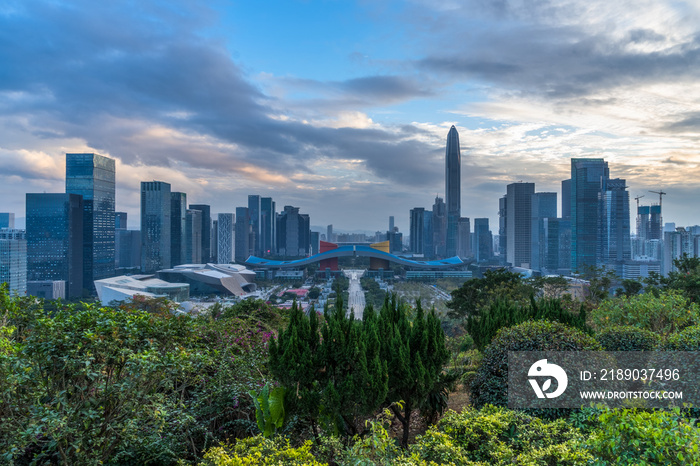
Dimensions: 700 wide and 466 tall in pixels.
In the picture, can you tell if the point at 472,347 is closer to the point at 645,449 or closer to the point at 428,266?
the point at 645,449

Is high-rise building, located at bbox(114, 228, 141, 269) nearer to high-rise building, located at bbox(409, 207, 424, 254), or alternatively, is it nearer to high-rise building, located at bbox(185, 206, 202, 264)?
high-rise building, located at bbox(185, 206, 202, 264)

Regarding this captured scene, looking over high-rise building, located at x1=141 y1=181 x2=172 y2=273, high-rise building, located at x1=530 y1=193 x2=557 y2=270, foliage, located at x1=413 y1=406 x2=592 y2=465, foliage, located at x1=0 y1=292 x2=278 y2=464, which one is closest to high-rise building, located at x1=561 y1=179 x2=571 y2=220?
high-rise building, located at x1=530 y1=193 x2=557 y2=270

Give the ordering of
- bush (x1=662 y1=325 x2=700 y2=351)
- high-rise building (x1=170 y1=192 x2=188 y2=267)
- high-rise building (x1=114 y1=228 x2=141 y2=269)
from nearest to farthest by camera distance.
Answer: bush (x1=662 y1=325 x2=700 y2=351) < high-rise building (x1=170 y1=192 x2=188 y2=267) < high-rise building (x1=114 y1=228 x2=141 y2=269)

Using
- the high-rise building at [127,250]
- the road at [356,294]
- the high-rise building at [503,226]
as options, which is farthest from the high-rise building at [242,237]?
the high-rise building at [503,226]

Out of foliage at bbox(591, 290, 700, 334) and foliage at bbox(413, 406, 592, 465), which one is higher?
foliage at bbox(591, 290, 700, 334)

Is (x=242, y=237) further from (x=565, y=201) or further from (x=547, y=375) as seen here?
(x=547, y=375)

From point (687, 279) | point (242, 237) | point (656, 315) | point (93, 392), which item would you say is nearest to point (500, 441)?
point (93, 392)

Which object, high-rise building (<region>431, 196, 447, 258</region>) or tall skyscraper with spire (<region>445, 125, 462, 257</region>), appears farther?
tall skyscraper with spire (<region>445, 125, 462, 257</region>)
